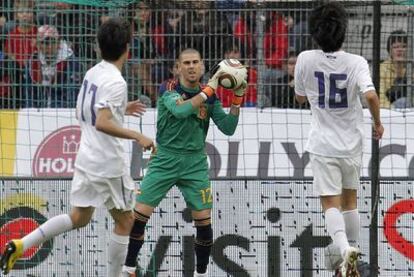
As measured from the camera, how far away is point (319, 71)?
10273 millimetres

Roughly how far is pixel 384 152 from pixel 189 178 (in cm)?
304

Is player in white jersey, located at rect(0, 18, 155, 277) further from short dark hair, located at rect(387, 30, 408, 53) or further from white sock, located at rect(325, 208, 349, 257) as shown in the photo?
short dark hair, located at rect(387, 30, 408, 53)

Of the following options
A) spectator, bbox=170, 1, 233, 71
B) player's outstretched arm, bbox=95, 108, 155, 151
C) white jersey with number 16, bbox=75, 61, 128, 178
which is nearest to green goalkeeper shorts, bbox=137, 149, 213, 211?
white jersey with number 16, bbox=75, 61, 128, 178

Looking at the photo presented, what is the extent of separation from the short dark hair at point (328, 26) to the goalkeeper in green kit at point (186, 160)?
0.99 m

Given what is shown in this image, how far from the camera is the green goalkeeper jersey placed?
36.1ft

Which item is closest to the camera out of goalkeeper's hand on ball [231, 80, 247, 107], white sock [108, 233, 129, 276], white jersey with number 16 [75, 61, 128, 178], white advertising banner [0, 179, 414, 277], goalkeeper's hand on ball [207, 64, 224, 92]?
white jersey with number 16 [75, 61, 128, 178]

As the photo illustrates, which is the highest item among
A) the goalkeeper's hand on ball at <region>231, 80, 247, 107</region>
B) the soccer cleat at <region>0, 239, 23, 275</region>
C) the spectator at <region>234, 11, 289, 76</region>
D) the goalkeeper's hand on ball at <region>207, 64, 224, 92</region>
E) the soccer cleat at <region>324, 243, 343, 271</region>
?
the spectator at <region>234, 11, 289, 76</region>

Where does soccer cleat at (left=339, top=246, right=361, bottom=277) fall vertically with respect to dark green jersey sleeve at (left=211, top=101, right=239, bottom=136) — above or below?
below

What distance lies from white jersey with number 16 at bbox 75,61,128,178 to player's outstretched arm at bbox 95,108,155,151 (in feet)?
0.41

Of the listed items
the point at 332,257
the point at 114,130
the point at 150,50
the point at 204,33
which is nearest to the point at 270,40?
the point at 204,33

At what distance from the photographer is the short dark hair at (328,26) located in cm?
A: 1025

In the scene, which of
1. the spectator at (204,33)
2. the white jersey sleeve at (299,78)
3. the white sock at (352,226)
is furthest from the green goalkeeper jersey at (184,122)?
the spectator at (204,33)

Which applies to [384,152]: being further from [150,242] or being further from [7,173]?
[7,173]

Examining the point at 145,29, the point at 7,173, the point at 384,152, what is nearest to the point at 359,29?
the point at 384,152
